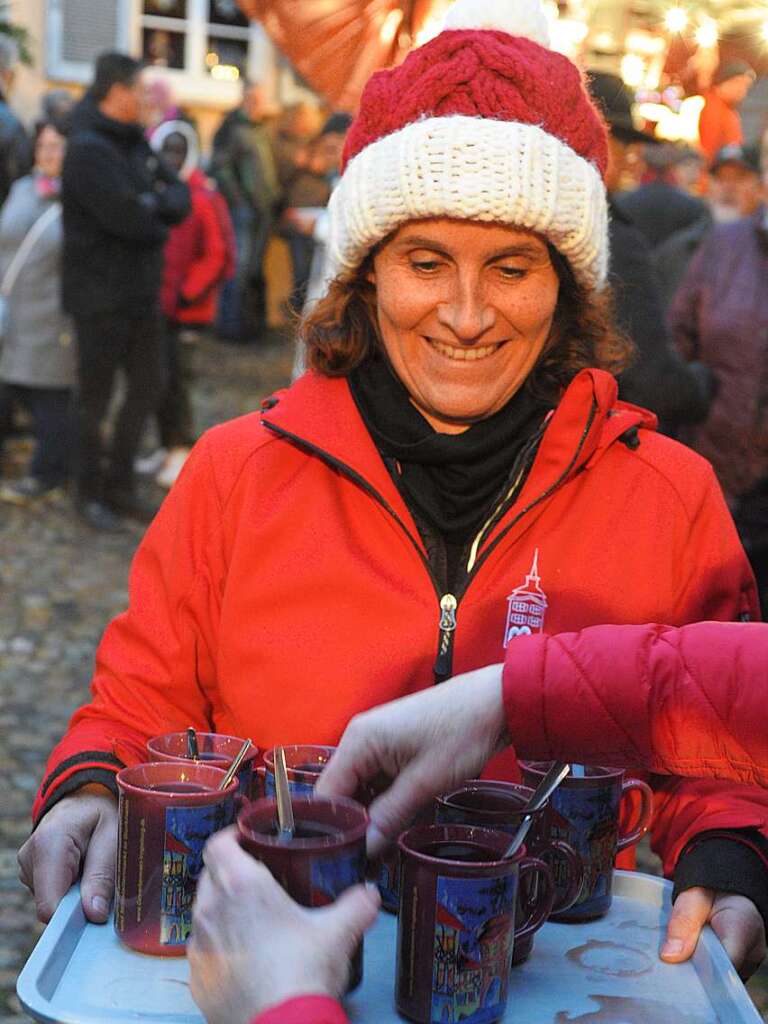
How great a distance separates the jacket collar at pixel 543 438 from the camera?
2.18 metres

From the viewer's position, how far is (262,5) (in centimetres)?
403

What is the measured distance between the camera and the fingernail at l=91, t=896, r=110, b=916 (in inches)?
66.7

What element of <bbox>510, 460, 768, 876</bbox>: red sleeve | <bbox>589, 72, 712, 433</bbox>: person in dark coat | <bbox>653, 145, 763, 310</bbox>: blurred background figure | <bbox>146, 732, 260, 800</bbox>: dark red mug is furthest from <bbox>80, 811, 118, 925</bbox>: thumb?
<bbox>653, 145, 763, 310</bbox>: blurred background figure

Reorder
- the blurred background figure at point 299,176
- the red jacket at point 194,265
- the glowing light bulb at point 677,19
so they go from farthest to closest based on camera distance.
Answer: the blurred background figure at point 299,176 < the red jacket at point 194,265 < the glowing light bulb at point 677,19

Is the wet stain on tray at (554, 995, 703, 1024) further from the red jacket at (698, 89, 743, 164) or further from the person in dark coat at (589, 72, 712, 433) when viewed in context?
the red jacket at (698, 89, 743, 164)

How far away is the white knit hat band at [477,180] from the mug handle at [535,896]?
1023mm

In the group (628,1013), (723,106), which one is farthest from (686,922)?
(723,106)

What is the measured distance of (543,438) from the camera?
7.30 feet

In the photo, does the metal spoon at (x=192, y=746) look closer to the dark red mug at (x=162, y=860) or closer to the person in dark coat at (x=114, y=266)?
the dark red mug at (x=162, y=860)

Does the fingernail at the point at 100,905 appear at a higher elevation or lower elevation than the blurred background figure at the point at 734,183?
lower

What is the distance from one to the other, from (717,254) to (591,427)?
3600 millimetres

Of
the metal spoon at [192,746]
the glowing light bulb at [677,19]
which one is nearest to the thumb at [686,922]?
the metal spoon at [192,746]

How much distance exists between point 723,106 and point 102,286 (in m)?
3.18

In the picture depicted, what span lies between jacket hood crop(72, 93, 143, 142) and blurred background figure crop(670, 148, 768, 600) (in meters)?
3.03
